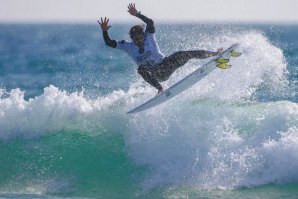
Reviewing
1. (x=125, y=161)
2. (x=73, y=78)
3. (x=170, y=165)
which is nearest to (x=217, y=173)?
(x=170, y=165)

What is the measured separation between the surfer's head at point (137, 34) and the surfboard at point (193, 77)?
3.80 feet

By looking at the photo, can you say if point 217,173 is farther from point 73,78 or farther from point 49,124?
point 73,78

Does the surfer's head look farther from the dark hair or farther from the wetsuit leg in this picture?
the wetsuit leg

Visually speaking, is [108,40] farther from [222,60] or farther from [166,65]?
[222,60]

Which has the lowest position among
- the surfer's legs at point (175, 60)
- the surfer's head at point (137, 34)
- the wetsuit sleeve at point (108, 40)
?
the surfer's legs at point (175, 60)

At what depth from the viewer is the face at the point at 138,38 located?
1280cm

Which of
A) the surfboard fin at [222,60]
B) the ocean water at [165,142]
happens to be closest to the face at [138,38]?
the surfboard fin at [222,60]

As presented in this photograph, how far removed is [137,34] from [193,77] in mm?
1633

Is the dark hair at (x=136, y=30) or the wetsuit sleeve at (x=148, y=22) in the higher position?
the wetsuit sleeve at (x=148, y=22)

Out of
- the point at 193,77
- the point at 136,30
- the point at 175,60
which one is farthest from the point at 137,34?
the point at 193,77

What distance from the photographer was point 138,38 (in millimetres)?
12836

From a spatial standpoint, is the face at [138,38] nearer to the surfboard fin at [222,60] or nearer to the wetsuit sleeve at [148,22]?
the wetsuit sleeve at [148,22]

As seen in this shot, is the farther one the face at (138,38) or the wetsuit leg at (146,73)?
the wetsuit leg at (146,73)

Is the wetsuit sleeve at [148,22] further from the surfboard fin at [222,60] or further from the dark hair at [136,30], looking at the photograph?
the surfboard fin at [222,60]
